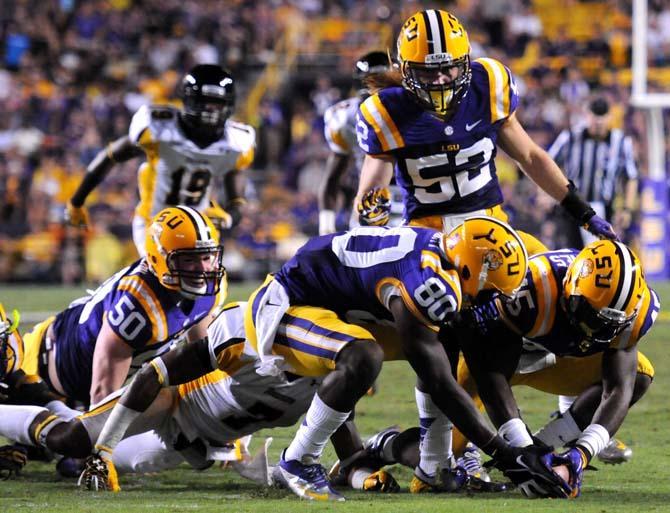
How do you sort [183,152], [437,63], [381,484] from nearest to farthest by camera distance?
[381,484]
[437,63]
[183,152]

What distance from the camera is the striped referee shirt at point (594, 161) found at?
1080 centimetres

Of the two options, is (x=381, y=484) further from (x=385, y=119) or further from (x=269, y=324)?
(x=385, y=119)

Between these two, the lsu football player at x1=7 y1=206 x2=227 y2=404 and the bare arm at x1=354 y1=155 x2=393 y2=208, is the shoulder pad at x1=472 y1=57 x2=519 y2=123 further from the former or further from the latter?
the lsu football player at x1=7 y1=206 x2=227 y2=404

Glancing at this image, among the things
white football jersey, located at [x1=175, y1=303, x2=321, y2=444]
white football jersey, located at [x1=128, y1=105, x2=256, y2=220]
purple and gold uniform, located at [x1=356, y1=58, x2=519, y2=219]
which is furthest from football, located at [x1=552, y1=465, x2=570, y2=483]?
white football jersey, located at [x1=128, y1=105, x2=256, y2=220]

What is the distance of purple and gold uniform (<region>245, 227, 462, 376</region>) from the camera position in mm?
4359

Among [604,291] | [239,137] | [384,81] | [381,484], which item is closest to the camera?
[604,291]

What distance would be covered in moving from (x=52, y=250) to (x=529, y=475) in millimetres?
12823

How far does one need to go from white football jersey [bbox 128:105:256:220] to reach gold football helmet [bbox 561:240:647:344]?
3321mm

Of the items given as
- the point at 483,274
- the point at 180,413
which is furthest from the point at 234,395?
the point at 483,274

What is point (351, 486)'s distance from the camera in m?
5.00

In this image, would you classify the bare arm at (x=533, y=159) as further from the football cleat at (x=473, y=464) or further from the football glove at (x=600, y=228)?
the football cleat at (x=473, y=464)

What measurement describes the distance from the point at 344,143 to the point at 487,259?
3.46 m

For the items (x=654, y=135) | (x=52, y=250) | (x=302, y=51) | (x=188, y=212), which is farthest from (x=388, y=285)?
(x=302, y=51)

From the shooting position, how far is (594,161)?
425 inches
